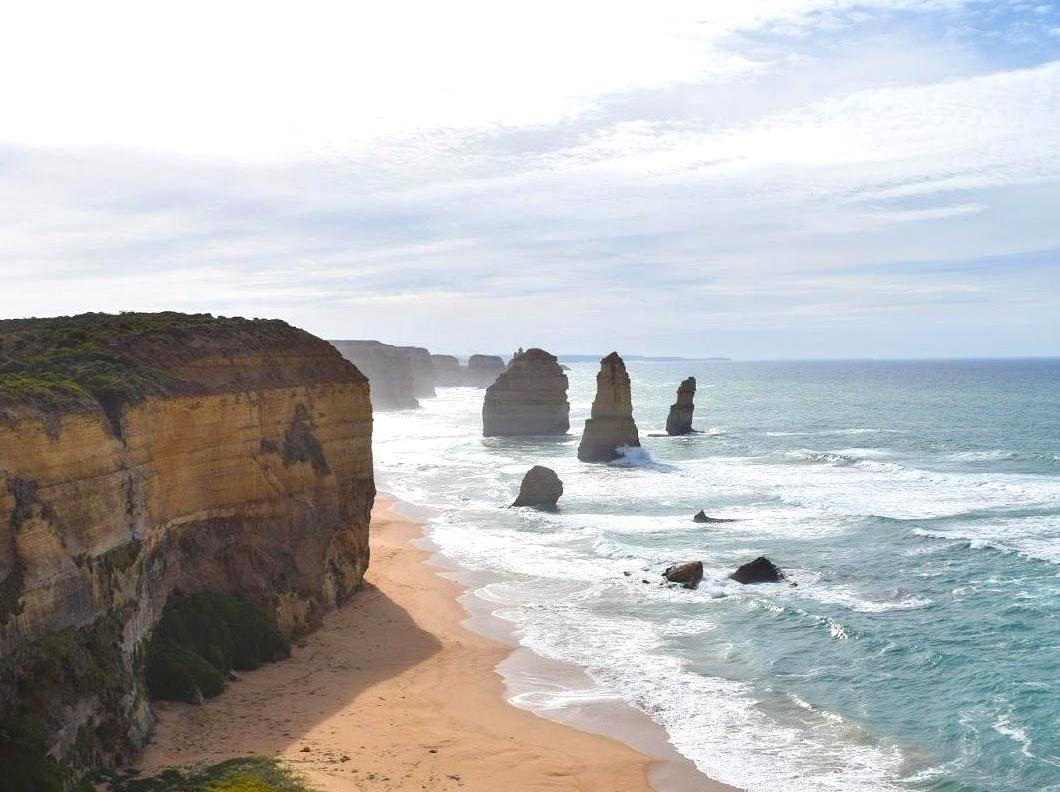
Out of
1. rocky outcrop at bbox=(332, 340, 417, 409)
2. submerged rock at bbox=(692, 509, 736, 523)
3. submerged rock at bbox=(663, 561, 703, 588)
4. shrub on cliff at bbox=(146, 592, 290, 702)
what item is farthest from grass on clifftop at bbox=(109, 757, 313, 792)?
rocky outcrop at bbox=(332, 340, 417, 409)

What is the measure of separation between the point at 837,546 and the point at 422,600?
1880 centimetres

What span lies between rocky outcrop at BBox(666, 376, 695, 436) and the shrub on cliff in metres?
73.9

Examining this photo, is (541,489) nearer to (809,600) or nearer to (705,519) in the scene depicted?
(705,519)

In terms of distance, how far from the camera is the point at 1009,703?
26.9m

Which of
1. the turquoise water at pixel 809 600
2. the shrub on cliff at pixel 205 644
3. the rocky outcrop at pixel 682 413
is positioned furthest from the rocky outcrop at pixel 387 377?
the shrub on cliff at pixel 205 644

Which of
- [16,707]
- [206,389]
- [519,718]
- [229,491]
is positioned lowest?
[519,718]

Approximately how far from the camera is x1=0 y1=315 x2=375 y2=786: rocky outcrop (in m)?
20.0

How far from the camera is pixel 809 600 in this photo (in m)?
37.0

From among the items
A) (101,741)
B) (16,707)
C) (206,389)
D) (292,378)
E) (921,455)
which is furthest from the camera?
(921,455)

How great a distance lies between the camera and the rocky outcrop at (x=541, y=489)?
5688 cm

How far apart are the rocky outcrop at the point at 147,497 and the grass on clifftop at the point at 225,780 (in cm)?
99

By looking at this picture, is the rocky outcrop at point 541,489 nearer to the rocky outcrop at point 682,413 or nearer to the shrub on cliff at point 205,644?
the shrub on cliff at point 205,644

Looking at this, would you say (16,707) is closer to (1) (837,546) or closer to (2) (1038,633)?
(2) (1038,633)

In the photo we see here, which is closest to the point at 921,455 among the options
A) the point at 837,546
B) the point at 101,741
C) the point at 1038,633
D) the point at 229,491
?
the point at 837,546
